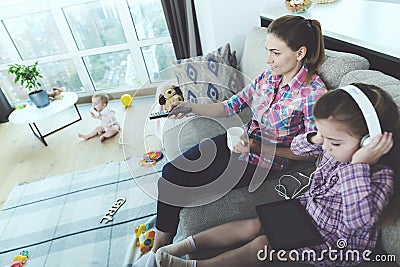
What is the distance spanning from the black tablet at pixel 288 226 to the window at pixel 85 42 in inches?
88.7

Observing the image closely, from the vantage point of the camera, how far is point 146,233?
5.10ft

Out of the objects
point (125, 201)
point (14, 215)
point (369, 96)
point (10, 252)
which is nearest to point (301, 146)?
point (369, 96)

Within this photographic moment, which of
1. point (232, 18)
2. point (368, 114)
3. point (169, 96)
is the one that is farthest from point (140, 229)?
point (232, 18)

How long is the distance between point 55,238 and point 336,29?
1864mm

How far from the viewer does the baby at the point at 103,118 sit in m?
2.58

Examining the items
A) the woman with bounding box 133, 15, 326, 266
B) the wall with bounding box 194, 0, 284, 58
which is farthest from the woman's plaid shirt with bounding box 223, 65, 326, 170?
the wall with bounding box 194, 0, 284, 58

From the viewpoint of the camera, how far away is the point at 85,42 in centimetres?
318

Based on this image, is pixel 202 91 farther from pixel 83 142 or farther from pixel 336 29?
pixel 83 142

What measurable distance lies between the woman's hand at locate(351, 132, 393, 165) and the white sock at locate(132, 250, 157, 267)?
2.96ft

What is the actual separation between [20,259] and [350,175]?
1668mm

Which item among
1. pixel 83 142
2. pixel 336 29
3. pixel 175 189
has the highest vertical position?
pixel 336 29

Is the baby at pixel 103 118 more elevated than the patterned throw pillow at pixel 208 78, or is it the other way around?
the patterned throw pillow at pixel 208 78

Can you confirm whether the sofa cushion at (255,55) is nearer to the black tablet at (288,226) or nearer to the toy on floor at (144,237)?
the black tablet at (288,226)

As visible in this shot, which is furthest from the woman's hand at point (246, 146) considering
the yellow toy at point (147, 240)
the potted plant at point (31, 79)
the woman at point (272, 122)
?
the potted plant at point (31, 79)
